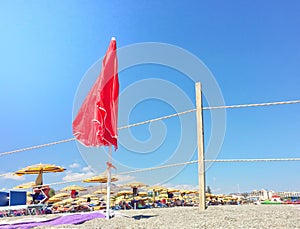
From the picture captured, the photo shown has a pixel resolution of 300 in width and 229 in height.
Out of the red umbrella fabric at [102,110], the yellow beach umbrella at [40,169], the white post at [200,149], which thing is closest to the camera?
the white post at [200,149]

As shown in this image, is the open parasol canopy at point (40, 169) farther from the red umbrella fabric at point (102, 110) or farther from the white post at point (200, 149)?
the white post at point (200, 149)

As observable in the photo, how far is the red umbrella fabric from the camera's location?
3820 millimetres

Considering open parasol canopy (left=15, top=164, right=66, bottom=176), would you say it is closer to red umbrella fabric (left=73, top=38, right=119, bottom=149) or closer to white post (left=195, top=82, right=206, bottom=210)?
red umbrella fabric (left=73, top=38, right=119, bottom=149)

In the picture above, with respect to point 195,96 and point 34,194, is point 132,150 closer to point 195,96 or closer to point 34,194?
point 195,96

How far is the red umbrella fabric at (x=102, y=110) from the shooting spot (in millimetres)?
3820

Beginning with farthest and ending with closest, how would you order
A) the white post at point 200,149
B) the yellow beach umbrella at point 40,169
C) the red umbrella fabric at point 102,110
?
the yellow beach umbrella at point 40,169 → the red umbrella fabric at point 102,110 → the white post at point 200,149

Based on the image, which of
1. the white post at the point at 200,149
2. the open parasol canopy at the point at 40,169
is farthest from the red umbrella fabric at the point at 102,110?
the open parasol canopy at the point at 40,169

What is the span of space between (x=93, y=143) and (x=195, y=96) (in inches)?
59.1

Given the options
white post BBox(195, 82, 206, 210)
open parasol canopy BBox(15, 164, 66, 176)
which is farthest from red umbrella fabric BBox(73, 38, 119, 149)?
open parasol canopy BBox(15, 164, 66, 176)

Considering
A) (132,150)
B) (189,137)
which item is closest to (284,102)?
(189,137)

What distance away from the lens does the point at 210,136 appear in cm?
400

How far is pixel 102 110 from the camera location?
152 inches

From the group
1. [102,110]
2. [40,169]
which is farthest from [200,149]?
[40,169]

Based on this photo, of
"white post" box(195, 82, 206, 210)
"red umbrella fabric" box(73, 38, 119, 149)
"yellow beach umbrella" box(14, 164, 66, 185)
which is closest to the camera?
"white post" box(195, 82, 206, 210)
